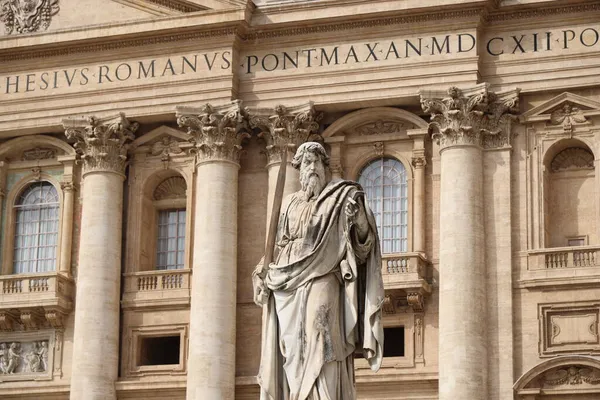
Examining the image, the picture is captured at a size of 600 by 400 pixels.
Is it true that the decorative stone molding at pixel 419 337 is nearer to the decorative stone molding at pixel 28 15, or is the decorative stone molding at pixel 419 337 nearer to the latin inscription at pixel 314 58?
the latin inscription at pixel 314 58

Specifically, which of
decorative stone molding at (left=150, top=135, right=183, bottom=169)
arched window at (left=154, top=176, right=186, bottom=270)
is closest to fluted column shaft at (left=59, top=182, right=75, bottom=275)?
arched window at (left=154, top=176, right=186, bottom=270)

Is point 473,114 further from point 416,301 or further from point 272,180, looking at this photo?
point 272,180

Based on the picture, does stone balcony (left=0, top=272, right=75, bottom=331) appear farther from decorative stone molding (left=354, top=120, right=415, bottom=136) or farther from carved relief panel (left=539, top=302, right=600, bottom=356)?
carved relief panel (left=539, top=302, right=600, bottom=356)

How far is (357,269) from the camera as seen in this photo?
12.7 metres

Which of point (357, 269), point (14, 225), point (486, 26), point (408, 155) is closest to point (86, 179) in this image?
point (14, 225)

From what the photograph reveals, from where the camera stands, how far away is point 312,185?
13125mm

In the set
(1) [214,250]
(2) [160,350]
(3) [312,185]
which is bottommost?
(3) [312,185]

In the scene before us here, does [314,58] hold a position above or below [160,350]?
above

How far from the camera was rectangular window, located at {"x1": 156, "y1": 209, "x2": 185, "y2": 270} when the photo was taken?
113 feet

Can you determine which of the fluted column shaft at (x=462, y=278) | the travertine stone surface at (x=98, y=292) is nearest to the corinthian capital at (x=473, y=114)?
the fluted column shaft at (x=462, y=278)

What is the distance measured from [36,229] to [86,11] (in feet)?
15.9

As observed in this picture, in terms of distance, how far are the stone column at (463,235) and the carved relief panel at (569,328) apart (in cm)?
115

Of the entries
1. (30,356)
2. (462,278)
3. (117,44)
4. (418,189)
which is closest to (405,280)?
(462,278)

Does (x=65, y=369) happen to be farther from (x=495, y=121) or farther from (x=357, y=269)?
(x=357, y=269)
